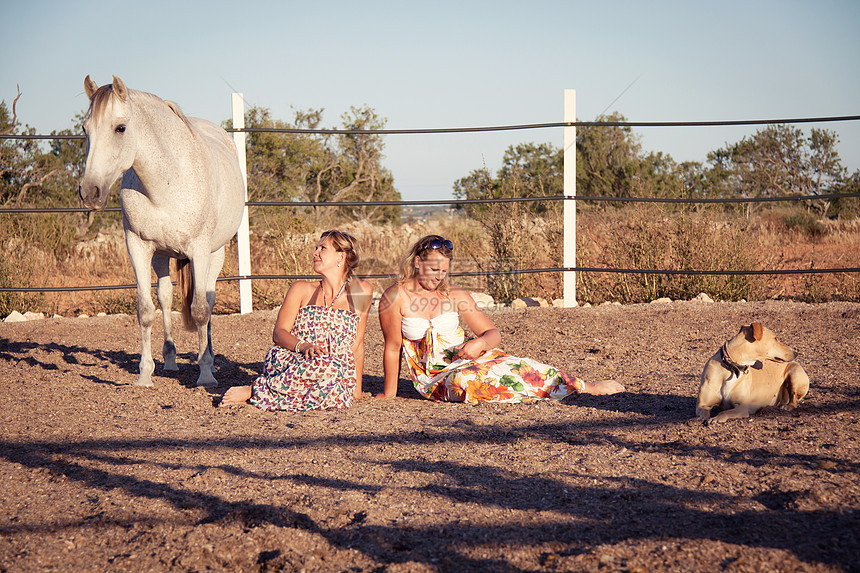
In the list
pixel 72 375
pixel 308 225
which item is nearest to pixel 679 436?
pixel 72 375

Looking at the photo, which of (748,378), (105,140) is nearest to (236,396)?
(105,140)

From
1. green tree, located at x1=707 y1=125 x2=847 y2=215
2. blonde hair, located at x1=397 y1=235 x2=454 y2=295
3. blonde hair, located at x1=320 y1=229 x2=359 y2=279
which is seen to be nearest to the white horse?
blonde hair, located at x1=320 y1=229 x2=359 y2=279

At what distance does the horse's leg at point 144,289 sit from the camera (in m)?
3.87

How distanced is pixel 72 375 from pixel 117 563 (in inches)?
113

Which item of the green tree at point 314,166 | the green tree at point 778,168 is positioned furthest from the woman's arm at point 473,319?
the green tree at point 778,168

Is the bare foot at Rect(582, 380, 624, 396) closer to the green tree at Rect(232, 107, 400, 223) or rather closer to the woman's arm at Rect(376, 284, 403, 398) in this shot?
the woman's arm at Rect(376, 284, 403, 398)

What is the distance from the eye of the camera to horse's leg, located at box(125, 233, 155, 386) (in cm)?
387

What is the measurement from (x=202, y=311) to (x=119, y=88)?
1289mm

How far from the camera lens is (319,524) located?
6.31 ft

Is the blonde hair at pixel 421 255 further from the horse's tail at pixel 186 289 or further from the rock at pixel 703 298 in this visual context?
the rock at pixel 703 298

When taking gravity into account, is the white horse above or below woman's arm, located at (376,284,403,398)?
above

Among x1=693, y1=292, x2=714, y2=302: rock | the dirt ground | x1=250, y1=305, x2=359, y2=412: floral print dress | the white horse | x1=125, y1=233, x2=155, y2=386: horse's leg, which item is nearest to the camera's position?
the dirt ground

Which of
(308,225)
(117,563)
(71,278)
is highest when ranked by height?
(308,225)

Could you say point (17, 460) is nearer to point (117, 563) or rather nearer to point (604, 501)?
point (117, 563)
